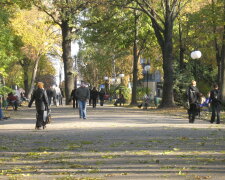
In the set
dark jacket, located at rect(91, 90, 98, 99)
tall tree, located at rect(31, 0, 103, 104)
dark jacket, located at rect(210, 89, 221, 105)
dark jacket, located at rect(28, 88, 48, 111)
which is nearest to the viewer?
dark jacket, located at rect(28, 88, 48, 111)

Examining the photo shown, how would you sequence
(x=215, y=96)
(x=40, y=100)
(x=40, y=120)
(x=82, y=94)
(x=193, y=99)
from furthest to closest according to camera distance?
(x=82, y=94)
(x=193, y=99)
(x=215, y=96)
(x=40, y=100)
(x=40, y=120)

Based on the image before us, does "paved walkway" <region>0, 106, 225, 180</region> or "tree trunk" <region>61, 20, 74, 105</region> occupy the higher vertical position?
"tree trunk" <region>61, 20, 74, 105</region>

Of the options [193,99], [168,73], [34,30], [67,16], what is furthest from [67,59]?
[193,99]

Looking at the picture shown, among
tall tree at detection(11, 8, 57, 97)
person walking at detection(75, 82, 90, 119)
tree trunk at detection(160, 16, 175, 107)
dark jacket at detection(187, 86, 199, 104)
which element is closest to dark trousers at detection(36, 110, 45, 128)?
dark jacket at detection(187, 86, 199, 104)

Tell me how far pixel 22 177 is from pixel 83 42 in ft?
131

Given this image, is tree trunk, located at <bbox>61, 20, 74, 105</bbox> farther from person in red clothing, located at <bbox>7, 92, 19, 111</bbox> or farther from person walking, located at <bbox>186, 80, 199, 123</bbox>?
person walking, located at <bbox>186, 80, 199, 123</bbox>

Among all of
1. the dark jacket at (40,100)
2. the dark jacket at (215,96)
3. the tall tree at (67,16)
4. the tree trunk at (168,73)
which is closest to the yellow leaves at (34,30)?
the tall tree at (67,16)

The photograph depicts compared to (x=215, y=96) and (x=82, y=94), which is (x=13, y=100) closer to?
(x=82, y=94)

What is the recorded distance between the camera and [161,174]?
26.5 feet

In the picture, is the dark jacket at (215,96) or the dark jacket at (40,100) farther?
the dark jacket at (215,96)

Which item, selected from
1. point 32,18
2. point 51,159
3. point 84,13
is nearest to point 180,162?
point 51,159

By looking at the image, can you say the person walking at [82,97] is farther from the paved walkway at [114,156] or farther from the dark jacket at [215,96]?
the paved walkway at [114,156]

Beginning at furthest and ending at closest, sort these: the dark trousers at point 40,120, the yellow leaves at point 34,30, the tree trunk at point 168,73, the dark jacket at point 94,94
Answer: the yellow leaves at point 34,30 < the dark jacket at point 94,94 < the tree trunk at point 168,73 < the dark trousers at point 40,120

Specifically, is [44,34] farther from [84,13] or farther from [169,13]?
[169,13]
